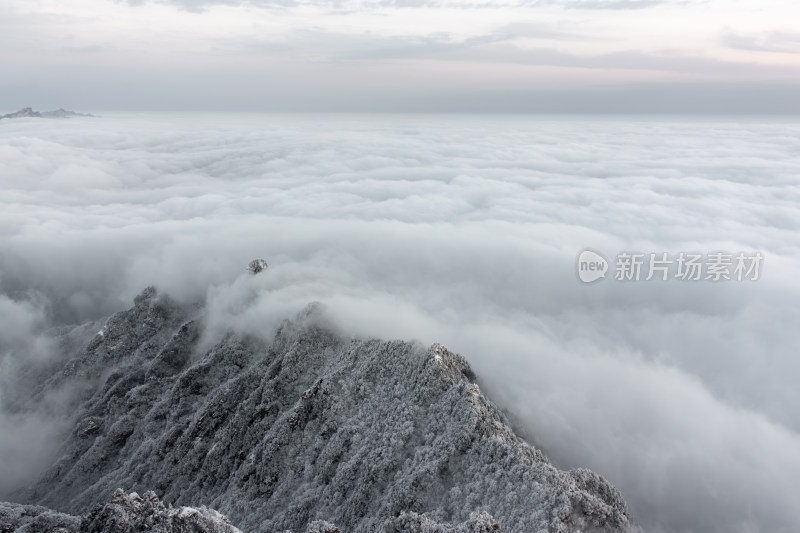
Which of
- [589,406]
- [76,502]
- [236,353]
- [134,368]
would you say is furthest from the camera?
[134,368]

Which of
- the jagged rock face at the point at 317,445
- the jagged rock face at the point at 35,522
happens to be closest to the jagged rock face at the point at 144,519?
the jagged rock face at the point at 35,522

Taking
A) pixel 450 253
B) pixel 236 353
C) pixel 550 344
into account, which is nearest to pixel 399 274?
pixel 450 253

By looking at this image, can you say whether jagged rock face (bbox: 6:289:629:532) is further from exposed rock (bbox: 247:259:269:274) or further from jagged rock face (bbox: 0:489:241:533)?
exposed rock (bbox: 247:259:269:274)

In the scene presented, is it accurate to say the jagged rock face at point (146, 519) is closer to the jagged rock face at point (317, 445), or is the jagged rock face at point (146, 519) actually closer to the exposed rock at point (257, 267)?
the jagged rock face at point (317, 445)

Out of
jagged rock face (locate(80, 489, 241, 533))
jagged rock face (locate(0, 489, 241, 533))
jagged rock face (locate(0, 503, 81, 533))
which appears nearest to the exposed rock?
jagged rock face (locate(0, 503, 81, 533))

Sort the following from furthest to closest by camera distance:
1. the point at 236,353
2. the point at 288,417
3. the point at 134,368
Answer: the point at 134,368 < the point at 236,353 < the point at 288,417

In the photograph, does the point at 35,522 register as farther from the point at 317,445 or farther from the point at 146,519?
the point at 317,445

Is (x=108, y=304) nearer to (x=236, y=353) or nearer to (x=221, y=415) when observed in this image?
(x=236, y=353)

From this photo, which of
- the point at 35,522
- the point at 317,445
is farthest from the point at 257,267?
the point at 35,522
